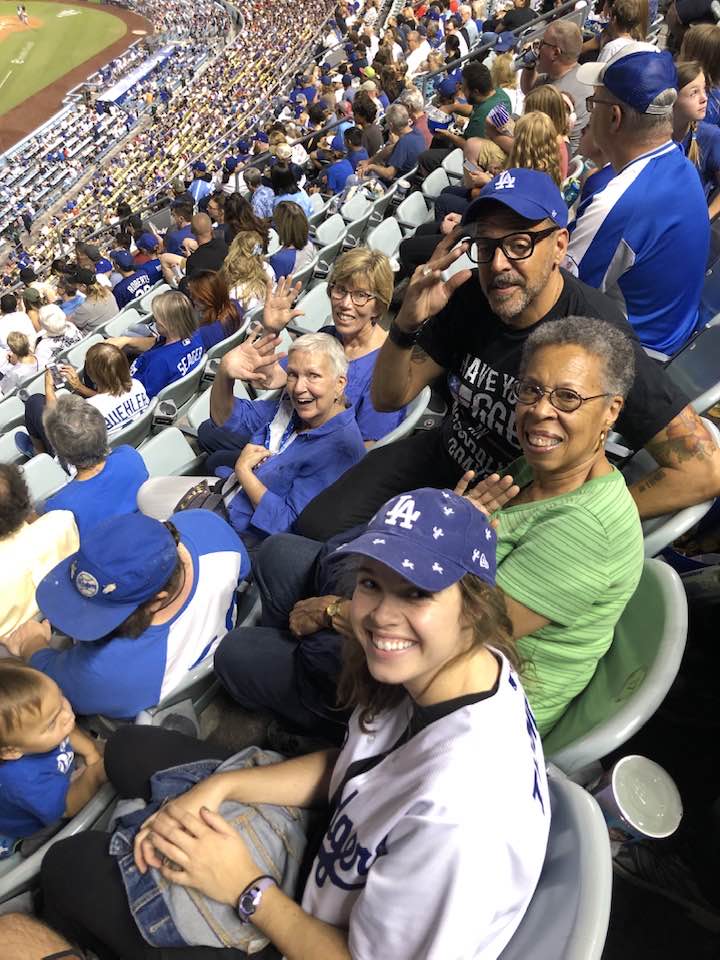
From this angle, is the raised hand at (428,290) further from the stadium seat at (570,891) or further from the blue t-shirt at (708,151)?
the blue t-shirt at (708,151)

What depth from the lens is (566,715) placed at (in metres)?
1.64

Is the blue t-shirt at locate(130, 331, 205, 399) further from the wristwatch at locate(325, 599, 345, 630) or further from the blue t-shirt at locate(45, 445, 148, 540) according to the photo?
the wristwatch at locate(325, 599, 345, 630)

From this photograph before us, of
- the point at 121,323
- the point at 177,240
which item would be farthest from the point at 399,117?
the point at 121,323

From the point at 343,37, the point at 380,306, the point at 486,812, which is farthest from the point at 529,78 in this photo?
the point at 343,37

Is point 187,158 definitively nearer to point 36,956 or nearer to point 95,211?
point 95,211

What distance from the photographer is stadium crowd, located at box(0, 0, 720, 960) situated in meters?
1.16

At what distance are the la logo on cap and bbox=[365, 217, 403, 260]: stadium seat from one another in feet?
10.6

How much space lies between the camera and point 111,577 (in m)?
1.77

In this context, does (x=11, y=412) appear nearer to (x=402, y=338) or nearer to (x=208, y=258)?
(x=208, y=258)

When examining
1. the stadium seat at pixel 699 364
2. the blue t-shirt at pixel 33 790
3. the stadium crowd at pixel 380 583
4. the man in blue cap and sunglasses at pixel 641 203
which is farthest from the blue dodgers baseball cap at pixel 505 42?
the blue t-shirt at pixel 33 790

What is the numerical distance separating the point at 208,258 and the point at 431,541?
16.4 ft

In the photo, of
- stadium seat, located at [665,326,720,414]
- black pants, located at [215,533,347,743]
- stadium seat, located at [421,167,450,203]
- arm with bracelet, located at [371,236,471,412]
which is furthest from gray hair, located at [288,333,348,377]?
stadium seat, located at [421,167,450,203]

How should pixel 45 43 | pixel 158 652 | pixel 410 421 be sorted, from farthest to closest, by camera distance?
pixel 45 43
pixel 410 421
pixel 158 652

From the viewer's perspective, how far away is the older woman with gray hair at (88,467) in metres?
2.78
